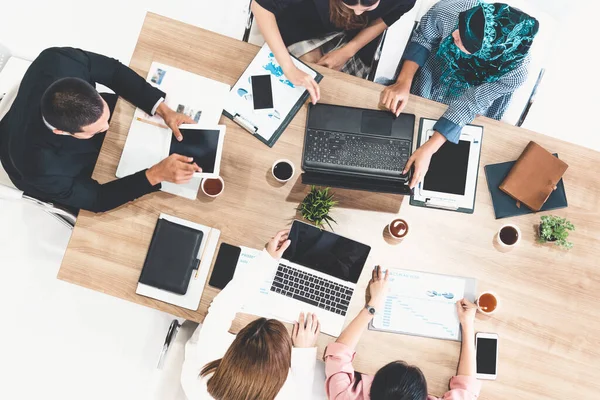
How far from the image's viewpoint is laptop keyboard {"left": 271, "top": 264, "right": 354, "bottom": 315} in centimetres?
162

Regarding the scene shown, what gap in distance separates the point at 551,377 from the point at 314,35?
5.57ft

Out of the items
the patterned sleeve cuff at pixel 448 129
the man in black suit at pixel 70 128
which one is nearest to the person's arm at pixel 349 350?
the patterned sleeve cuff at pixel 448 129

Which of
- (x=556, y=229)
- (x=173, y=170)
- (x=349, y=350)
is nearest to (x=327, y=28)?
(x=173, y=170)

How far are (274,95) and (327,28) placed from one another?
Result: 1.75ft

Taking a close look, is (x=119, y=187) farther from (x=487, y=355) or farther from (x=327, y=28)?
(x=487, y=355)

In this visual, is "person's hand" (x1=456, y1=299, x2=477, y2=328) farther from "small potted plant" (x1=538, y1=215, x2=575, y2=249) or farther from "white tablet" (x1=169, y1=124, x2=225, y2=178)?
"white tablet" (x1=169, y1=124, x2=225, y2=178)

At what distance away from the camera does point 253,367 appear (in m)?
1.37

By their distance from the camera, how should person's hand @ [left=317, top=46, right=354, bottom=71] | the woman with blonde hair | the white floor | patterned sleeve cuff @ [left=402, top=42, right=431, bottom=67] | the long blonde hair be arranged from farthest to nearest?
the white floor, person's hand @ [left=317, top=46, right=354, bottom=71], patterned sleeve cuff @ [left=402, top=42, right=431, bottom=67], the woman with blonde hair, the long blonde hair

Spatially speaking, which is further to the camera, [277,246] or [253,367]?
[277,246]

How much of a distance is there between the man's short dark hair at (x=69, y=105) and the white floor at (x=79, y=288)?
119 cm

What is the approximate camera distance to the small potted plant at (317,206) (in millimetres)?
1596

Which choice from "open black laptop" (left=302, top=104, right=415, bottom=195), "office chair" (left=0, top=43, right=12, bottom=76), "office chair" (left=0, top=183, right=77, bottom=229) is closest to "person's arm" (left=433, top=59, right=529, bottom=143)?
"open black laptop" (left=302, top=104, right=415, bottom=195)

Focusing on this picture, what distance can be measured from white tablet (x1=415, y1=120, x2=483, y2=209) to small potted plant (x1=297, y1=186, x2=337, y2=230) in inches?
13.8

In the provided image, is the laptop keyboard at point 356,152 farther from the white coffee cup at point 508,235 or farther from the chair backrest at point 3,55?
the chair backrest at point 3,55
